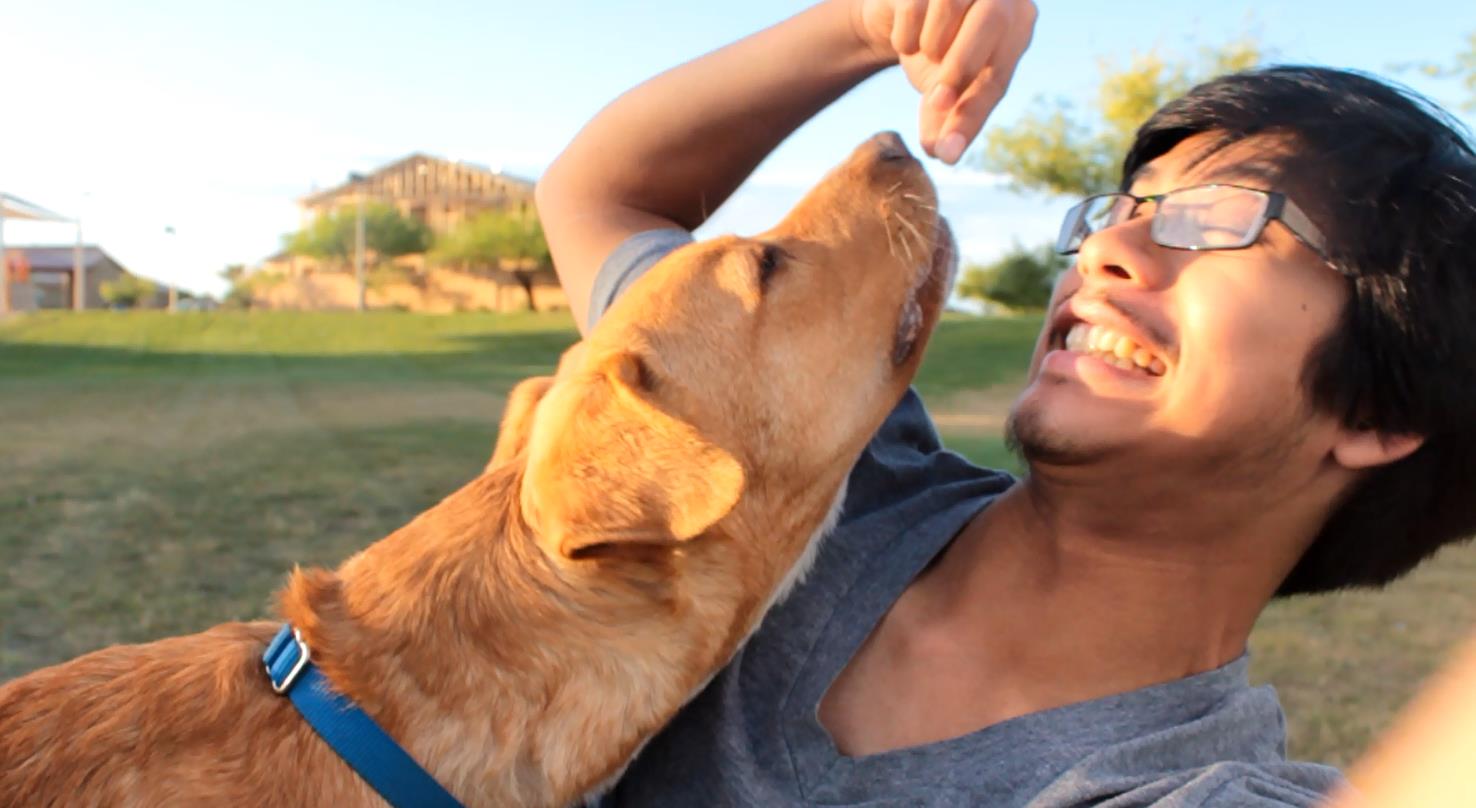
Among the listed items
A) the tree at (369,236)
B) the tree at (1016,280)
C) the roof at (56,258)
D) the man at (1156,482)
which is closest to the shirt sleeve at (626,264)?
the man at (1156,482)

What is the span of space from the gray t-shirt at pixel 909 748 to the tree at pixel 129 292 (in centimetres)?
7714

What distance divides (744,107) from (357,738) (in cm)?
162

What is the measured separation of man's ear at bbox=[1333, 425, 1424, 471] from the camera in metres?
2.29

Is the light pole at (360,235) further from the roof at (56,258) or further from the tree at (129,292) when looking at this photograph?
the roof at (56,258)

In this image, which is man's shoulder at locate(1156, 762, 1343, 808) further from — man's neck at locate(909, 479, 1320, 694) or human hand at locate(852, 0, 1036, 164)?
human hand at locate(852, 0, 1036, 164)

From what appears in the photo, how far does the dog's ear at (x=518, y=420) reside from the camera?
261 centimetres

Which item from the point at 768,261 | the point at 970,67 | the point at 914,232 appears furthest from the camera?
the point at 914,232

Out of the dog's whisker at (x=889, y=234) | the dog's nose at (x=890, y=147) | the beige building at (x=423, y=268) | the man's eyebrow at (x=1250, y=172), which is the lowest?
the beige building at (x=423, y=268)

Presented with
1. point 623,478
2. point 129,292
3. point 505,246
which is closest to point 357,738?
point 623,478

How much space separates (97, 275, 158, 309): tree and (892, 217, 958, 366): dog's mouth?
252ft

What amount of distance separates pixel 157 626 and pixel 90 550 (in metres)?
2.02

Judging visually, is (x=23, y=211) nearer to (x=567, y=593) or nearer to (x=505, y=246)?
(x=505, y=246)

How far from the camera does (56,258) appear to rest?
71.2 metres

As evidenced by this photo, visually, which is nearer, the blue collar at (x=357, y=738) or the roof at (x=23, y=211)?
the blue collar at (x=357, y=738)
